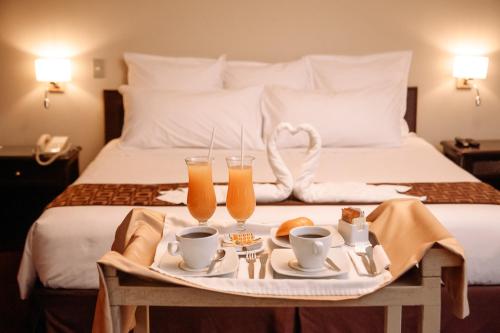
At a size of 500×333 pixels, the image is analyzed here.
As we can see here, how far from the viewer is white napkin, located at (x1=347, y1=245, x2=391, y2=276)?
133 cm

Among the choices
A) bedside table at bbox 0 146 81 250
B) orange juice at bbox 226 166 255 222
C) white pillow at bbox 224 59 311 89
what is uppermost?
white pillow at bbox 224 59 311 89

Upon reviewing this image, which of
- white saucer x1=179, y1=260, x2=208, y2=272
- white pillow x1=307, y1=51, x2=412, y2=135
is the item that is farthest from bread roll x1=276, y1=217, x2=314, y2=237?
white pillow x1=307, y1=51, x2=412, y2=135

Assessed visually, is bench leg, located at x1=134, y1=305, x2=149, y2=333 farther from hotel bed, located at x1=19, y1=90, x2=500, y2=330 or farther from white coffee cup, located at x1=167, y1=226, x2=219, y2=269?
hotel bed, located at x1=19, y1=90, x2=500, y2=330

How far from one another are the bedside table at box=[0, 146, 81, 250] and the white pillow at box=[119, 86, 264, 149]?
416 mm

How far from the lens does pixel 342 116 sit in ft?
A: 10.7

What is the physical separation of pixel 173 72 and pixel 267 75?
0.54 metres

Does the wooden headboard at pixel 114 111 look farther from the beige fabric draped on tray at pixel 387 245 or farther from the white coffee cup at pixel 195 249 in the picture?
the white coffee cup at pixel 195 249

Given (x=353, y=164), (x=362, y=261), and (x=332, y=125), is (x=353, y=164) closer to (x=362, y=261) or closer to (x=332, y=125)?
(x=332, y=125)

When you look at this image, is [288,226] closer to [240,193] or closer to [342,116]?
[240,193]

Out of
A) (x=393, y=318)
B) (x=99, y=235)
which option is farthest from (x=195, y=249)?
(x=99, y=235)

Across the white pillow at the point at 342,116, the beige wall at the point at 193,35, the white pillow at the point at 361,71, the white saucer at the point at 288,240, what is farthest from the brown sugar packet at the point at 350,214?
the beige wall at the point at 193,35

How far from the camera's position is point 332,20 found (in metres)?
3.72

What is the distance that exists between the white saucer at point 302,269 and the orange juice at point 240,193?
0.61 feet

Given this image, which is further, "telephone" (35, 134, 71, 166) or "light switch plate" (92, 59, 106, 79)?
"light switch plate" (92, 59, 106, 79)
